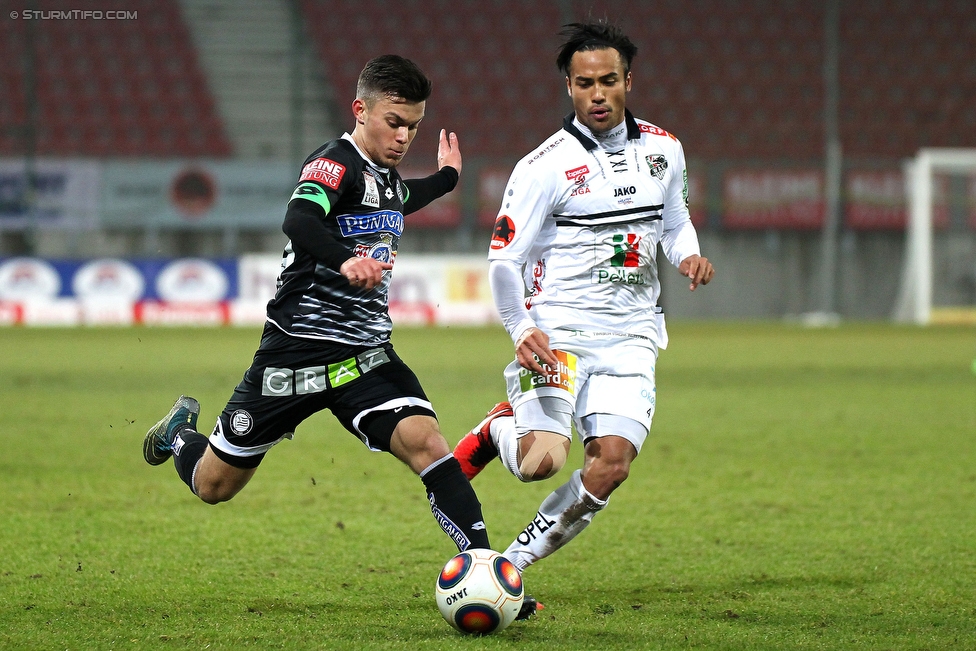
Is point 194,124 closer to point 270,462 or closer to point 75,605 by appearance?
point 270,462

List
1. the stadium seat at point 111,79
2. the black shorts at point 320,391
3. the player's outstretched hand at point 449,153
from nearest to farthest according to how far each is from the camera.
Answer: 1. the black shorts at point 320,391
2. the player's outstretched hand at point 449,153
3. the stadium seat at point 111,79

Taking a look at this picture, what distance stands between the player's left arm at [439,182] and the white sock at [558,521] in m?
1.16

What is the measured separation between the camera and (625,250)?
4430 mm

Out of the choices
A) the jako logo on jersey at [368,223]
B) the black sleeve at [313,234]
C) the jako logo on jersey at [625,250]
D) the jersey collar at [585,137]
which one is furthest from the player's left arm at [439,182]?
the jako logo on jersey at [625,250]

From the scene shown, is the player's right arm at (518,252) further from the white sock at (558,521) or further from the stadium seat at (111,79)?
Answer: the stadium seat at (111,79)

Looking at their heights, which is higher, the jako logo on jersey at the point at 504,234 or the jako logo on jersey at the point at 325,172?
the jako logo on jersey at the point at 325,172

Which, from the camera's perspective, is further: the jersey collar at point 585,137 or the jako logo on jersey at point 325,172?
the jersey collar at point 585,137

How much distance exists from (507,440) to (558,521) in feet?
1.22

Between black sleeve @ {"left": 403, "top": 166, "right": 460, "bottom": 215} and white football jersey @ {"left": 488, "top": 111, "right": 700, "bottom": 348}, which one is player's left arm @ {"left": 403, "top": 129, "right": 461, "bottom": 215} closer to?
black sleeve @ {"left": 403, "top": 166, "right": 460, "bottom": 215}

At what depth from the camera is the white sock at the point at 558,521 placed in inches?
165

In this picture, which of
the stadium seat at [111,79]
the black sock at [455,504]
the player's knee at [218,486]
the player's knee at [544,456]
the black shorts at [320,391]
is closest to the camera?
the black sock at [455,504]

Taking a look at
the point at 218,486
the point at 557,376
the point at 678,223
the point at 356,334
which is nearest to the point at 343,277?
the point at 356,334

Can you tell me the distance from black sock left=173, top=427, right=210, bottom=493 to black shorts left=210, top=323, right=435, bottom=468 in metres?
0.46

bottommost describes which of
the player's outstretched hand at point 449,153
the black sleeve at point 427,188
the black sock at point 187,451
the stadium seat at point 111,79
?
the black sock at point 187,451
